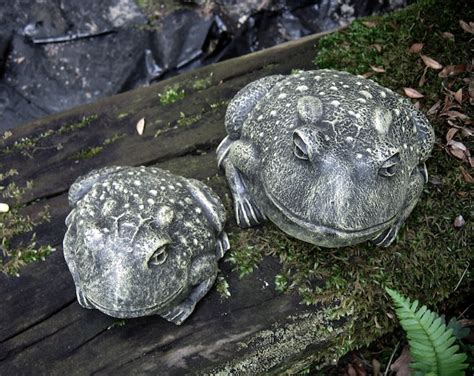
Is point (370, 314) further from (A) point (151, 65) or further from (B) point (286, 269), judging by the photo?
(A) point (151, 65)

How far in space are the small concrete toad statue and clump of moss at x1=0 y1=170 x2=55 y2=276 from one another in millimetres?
370

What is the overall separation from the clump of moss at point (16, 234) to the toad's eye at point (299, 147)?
1666 millimetres

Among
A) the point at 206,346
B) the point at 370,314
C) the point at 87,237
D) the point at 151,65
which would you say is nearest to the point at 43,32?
the point at 151,65

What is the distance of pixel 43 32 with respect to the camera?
5535 millimetres

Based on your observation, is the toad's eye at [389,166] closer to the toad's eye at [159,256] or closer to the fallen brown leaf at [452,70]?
the toad's eye at [159,256]

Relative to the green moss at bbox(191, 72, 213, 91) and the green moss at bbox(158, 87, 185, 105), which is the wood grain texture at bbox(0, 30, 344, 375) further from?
the green moss at bbox(191, 72, 213, 91)

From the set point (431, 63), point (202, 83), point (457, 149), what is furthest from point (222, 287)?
point (431, 63)

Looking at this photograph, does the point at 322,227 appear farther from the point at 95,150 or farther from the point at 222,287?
the point at 95,150

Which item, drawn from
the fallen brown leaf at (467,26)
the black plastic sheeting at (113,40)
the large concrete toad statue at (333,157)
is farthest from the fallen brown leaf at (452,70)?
the black plastic sheeting at (113,40)

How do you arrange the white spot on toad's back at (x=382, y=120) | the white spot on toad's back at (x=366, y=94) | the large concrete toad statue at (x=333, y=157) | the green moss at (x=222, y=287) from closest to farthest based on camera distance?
1. the large concrete toad statue at (x=333, y=157)
2. the white spot on toad's back at (x=382, y=120)
3. the white spot on toad's back at (x=366, y=94)
4. the green moss at (x=222, y=287)

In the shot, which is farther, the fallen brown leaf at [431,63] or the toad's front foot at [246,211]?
the fallen brown leaf at [431,63]

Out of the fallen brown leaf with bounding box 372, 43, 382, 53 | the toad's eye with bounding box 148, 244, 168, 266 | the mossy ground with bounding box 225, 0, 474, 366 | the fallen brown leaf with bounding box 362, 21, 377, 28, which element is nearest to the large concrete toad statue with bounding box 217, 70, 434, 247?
the mossy ground with bounding box 225, 0, 474, 366

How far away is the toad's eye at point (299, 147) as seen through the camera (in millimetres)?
2578

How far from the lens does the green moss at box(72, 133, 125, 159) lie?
3.76m
